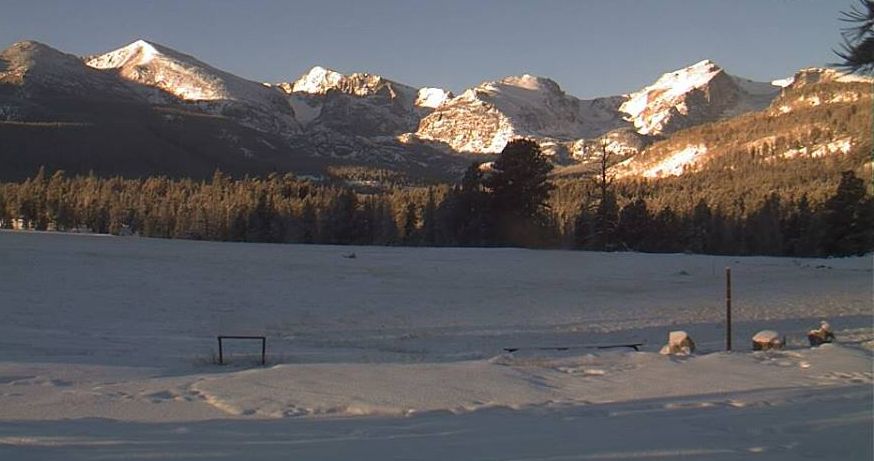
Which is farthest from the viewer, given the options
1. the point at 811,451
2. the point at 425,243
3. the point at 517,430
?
the point at 425,243

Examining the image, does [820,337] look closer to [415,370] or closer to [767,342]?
[767,342]

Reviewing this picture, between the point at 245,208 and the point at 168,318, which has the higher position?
the point at 245,208

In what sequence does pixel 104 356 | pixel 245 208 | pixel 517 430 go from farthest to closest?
1. pixel 245 208
2. pixel 104 356
3. pixel 517 430

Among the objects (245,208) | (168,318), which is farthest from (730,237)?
(168,318)

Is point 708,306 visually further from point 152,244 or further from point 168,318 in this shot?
point 152,244

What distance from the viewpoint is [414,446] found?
8070 mm

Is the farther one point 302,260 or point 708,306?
point 302,260

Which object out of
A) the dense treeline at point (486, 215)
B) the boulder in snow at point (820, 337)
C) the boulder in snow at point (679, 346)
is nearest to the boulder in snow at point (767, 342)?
the boulder in snow at point (820, 337)

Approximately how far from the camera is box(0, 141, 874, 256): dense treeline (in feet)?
191

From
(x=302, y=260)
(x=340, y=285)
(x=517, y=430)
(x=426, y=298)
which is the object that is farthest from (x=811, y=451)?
(x=302, y=260)

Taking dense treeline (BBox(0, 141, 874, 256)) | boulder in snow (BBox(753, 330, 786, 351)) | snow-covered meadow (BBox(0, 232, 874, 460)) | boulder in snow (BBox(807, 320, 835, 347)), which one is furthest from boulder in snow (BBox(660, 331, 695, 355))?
dense treeline (BBox(0, 141, 874, 256))

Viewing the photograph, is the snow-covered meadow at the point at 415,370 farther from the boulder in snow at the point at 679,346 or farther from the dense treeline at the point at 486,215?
the dense treeline at the point at 486,215

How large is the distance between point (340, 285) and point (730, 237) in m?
65.1

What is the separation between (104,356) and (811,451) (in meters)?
13.3
